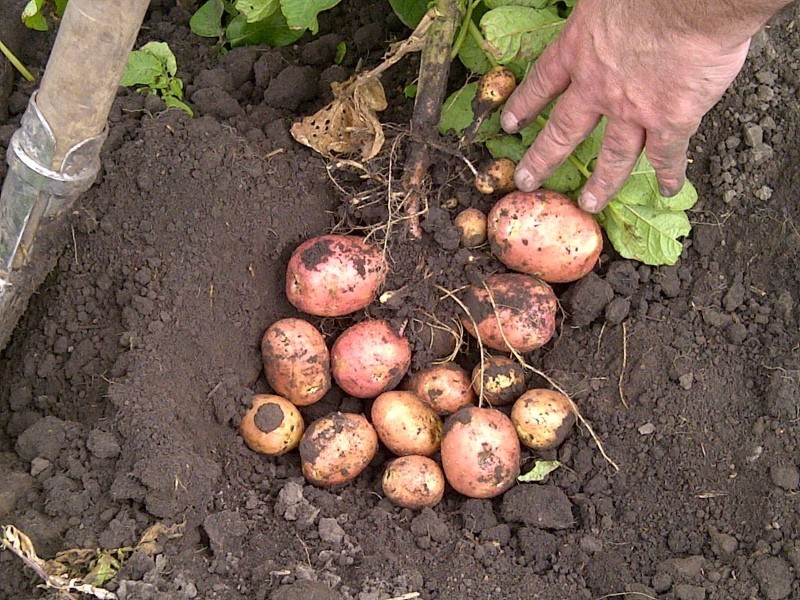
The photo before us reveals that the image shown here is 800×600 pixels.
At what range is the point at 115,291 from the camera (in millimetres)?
2287

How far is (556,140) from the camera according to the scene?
7.30ft

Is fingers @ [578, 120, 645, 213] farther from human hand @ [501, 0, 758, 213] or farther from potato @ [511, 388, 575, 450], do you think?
potato @ [511, 388, 575, 450]

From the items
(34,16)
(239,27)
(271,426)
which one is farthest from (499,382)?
(34,16)

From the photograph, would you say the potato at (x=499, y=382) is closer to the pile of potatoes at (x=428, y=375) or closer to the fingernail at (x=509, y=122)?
the pile of potatoes at (x=428, y=375)

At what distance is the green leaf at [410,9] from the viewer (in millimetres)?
2582

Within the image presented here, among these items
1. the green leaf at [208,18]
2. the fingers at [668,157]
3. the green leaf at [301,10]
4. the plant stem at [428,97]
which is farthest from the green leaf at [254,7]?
the fingers at [668,157]

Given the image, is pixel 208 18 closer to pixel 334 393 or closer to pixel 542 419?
pixel 334 393

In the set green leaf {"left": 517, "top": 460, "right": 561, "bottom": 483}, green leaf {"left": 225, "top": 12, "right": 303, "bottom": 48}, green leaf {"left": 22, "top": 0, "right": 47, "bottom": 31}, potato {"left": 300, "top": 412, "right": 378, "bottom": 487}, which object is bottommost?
green leaf {"left": 517, "top": 460, "right": 561, "bottom": 483}

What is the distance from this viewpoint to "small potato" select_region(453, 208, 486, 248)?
2461mm

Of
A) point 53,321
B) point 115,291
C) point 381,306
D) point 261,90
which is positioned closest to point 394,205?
point 381,306

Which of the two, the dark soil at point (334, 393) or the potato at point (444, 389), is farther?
the potato at point (444, 389)

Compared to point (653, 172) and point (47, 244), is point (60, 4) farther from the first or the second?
point (653, 172)

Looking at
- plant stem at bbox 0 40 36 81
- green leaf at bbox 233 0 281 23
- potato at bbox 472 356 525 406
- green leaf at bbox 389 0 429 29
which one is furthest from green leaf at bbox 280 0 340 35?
potato at bbox 472 356 525 406

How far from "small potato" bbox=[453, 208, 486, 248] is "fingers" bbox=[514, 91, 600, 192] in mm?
154
